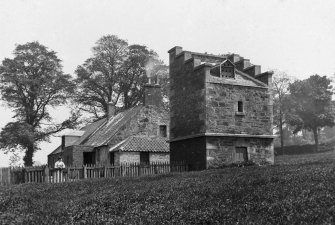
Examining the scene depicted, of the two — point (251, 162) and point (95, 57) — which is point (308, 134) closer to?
point (95, 57)

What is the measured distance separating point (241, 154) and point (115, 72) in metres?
37.2

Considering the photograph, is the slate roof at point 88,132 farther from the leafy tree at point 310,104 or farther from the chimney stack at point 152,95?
the leafy tree at point 310,104

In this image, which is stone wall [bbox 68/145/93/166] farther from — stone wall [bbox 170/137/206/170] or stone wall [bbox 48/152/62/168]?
stone wall [bbox 170/137/206/170]

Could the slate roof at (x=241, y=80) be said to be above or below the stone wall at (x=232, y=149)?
above

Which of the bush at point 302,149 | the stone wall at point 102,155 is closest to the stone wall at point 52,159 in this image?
the stone wall at point 102,155

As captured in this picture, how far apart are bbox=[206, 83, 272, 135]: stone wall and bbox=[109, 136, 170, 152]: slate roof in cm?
1176

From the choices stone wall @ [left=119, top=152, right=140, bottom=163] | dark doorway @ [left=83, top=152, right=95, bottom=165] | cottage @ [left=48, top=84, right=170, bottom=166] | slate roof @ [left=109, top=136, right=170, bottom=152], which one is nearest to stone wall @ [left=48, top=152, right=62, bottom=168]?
cottage @ [left=48, top=84, right=170, bottom=166]

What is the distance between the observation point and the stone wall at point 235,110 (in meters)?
31.0

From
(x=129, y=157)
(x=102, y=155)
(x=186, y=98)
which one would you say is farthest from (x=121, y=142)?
(x=186, y=98)

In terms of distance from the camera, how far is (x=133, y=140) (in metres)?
41.7

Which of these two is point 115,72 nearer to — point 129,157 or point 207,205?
point 129,157

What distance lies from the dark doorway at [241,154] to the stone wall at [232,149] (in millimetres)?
216

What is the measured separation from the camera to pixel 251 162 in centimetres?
3089

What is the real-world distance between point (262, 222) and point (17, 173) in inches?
992
